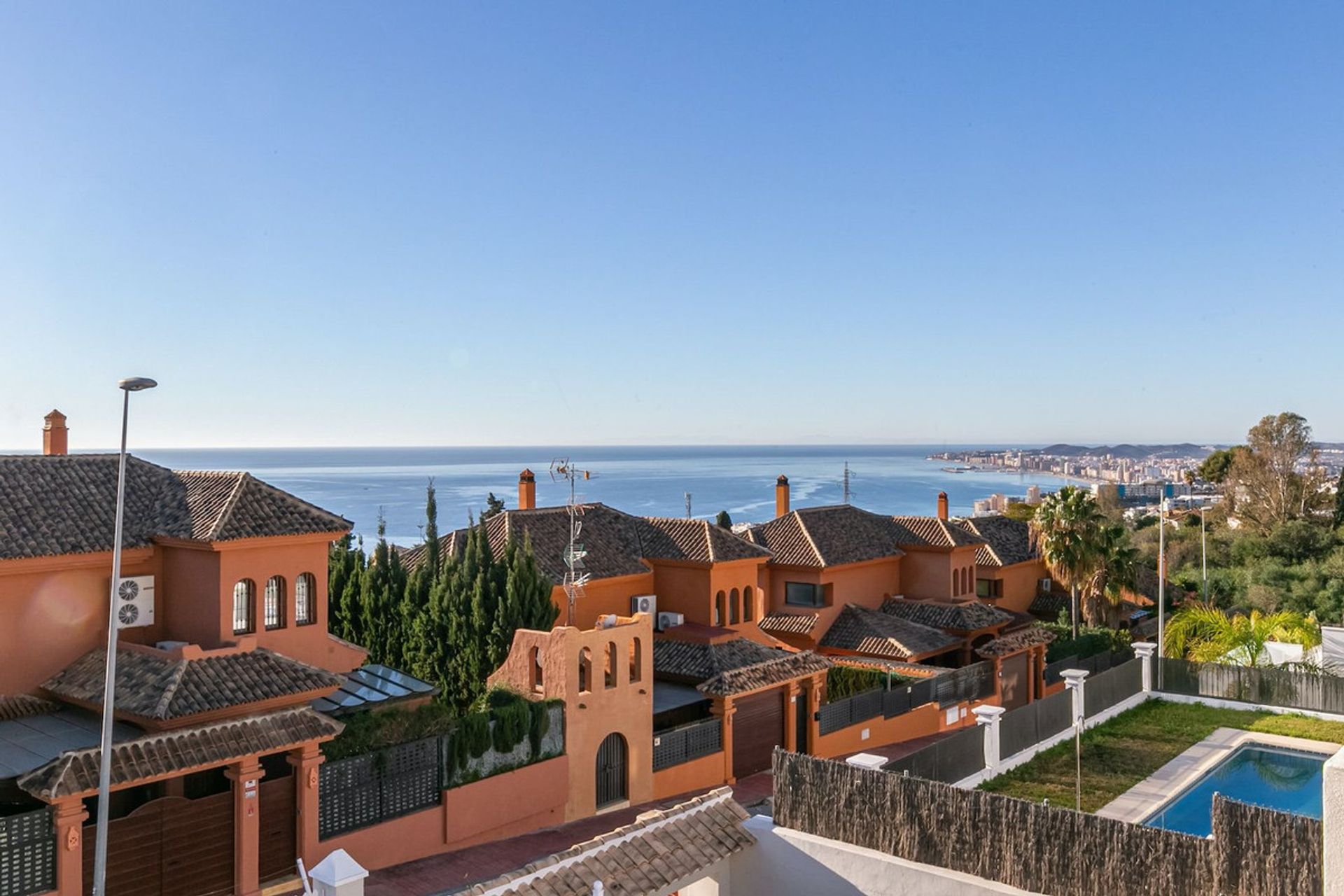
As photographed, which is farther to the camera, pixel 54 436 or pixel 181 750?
pixel 54 436

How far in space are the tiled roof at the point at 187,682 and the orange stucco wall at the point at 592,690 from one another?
14.9 feet

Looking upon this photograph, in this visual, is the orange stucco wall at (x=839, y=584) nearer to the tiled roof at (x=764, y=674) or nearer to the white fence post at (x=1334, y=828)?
the tiled roof at (x=764, y=674)

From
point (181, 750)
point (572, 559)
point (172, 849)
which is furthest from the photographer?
point (572, 559)

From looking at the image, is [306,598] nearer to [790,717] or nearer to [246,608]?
[246,608]

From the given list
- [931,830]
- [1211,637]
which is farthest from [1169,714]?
[931,830]

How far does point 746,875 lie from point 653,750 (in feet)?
30.8

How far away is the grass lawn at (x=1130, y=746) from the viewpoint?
20828 mm

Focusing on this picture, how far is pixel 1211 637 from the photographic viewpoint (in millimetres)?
33562

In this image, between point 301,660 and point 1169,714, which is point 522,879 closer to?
point 301,660

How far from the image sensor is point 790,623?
33.2 m

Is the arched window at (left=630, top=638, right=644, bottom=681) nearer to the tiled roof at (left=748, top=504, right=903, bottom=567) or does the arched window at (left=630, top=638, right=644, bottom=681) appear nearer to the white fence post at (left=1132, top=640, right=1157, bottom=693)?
the tiled roof at (left=748, top=504, right=903, bottom=567)

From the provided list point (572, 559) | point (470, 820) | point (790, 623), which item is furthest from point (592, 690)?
point (790, 623)

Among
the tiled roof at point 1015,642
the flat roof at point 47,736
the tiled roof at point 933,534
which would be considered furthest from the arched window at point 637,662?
the tiled roof at point 933,534

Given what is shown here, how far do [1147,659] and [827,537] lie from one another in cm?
1102
